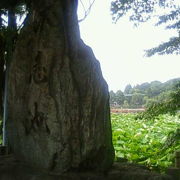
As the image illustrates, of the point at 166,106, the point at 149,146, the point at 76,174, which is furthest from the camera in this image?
the point at 149,146

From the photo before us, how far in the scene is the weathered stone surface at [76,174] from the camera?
8.33 feet

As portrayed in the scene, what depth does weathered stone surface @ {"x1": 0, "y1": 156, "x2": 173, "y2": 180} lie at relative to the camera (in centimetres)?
254

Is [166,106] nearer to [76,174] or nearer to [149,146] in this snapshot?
[76,174]

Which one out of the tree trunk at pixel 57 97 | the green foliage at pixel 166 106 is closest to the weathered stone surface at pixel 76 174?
the tree trunk at pixel 57 97

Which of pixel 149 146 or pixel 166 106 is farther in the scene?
pixel 149 146

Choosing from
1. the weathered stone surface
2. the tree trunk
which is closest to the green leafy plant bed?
the weathered stone surface

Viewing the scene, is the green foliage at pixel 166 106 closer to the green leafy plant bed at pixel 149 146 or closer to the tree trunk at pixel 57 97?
the green leafy plant bed at pixel 149 146

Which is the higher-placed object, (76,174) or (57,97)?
(57,97)

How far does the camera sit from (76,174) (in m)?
2.58

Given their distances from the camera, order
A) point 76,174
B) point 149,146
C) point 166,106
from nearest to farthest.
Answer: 1. point 76,174
2. point 166,106
3. point 149,146

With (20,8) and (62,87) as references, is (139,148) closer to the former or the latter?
(20,8)

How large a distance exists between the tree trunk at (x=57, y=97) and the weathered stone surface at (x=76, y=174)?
0.08 m

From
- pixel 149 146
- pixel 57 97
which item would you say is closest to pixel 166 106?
pixel 57 97

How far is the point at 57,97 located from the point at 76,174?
0.61 m
